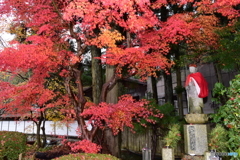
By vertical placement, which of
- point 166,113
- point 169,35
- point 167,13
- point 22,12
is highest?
point 167,13

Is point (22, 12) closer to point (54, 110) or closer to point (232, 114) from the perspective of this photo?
point (54, 110)

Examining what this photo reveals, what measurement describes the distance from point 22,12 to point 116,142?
7210mm

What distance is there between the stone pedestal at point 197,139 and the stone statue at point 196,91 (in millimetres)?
606

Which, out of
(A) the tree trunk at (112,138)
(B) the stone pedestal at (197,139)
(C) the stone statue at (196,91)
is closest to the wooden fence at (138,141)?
(A) the tree trunk at (112,138)

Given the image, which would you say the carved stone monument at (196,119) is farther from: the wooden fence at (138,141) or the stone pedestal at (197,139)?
the wooden fence at (138,141)

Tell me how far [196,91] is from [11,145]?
801cm

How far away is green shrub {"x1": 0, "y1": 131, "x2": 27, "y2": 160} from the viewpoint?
8.85 m

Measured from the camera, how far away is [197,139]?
7.92m

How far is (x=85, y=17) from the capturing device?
7.97 meters

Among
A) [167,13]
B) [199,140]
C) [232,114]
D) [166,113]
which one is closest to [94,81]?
[166,113]

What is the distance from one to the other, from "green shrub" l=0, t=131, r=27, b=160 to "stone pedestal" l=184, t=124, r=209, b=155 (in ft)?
23.2

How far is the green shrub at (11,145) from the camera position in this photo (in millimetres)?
8851

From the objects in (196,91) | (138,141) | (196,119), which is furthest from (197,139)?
(138,141)

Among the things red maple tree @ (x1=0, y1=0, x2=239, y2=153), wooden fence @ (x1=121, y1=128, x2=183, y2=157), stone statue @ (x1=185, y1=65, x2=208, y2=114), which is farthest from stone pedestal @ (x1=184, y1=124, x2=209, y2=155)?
wooden fence @ (x1=121, y1=128, x2=183, y2=157)
